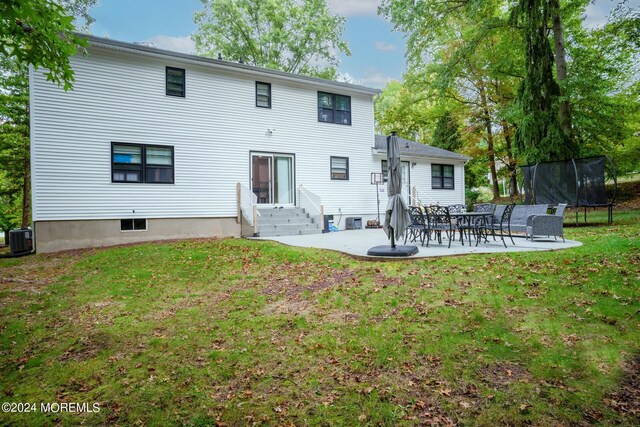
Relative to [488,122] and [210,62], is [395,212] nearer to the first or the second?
[210,62]

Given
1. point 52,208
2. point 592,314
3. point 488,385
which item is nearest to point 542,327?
point 592,314

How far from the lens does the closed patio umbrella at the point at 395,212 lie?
24.9 feet

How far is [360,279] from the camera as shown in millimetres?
6090

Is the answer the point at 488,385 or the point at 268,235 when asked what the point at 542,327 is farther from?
A: the point at 268,235

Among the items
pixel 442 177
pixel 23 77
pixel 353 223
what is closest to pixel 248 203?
pixel 353 223

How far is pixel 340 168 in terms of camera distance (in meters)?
16.4

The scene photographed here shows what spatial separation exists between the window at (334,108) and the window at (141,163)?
6952mm

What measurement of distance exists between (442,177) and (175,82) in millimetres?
14355

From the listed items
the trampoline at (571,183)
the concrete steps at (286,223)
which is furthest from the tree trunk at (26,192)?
the trampoline at (571,183)

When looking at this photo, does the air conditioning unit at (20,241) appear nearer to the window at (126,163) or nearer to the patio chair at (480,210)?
the window at (126,163)

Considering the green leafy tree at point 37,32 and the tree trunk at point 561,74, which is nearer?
the green leafy tree at point 37,32

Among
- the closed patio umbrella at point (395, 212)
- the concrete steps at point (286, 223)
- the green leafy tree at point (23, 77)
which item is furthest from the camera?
the concrete steps at point (286, 223)

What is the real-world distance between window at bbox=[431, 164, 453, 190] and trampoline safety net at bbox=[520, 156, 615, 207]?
241 inches

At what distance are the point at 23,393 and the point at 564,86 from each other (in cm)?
1816
